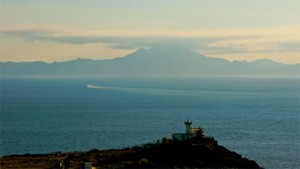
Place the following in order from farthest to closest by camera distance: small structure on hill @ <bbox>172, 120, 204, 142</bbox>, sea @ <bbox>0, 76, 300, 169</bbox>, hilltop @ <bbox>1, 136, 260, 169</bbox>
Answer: sea @ <bbox>0, 76, 300, 169</bbox> → small structure on hill @ <bbox>172, 120, 204, 142</bbox> → hilltop @ <bbox>1, 136, 260, 169</bbox>

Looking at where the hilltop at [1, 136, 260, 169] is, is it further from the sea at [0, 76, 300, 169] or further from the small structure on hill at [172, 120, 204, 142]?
the sea at [0, 76, 300, 169]

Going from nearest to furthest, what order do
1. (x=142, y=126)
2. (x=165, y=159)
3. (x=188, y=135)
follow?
1. (x=165, y=159)
2. (x=188, y=135)
3. (x=142, y=126)

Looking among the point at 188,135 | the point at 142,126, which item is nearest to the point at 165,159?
the point at 188,135

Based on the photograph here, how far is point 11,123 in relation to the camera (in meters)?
122

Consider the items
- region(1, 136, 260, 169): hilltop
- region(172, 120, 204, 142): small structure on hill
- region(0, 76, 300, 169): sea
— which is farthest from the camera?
region(0, 76, 300, 169): sea

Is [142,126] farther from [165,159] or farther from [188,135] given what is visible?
[165,159]

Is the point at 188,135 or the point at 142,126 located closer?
the point at 188,135

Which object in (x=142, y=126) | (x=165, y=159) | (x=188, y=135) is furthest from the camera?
(x=142, y=126)

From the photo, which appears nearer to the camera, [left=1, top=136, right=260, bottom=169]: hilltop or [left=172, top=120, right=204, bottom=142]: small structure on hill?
[left=1, top=136, right=260, bottom=169]: hilltop

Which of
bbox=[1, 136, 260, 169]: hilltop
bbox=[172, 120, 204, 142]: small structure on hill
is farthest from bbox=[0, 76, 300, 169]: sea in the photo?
bbox=[1, 136, 260, 169]: hilltop

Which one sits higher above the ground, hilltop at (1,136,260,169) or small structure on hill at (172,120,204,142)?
small structure on hill at (172,120,204,142)

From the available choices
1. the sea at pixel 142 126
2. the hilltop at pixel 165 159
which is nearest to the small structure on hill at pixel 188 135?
the hilltop at pixel 165 159

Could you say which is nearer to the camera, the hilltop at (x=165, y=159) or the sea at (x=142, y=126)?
the hilltop at (x=165, y=159)

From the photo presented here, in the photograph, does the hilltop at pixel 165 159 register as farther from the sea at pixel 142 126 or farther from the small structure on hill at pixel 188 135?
the sea at pixel 142 126
